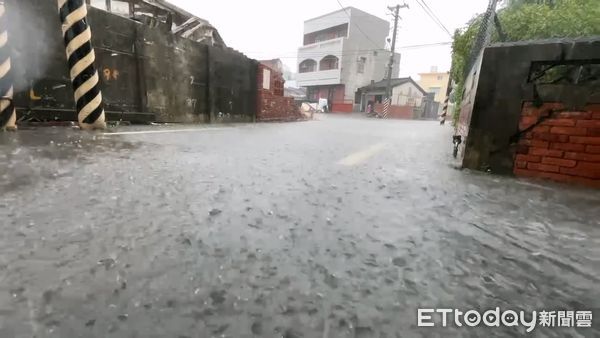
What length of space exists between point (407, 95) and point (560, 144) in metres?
39.6

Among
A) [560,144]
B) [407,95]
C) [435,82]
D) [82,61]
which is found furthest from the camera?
[435,82]

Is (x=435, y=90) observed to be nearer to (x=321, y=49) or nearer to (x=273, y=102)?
(x=321, y=49)

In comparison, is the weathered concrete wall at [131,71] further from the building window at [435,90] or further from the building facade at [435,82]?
the building window at [435,90]

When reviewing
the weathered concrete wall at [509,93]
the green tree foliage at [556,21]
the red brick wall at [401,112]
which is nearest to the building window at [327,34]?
the red brick wall at [401,112]

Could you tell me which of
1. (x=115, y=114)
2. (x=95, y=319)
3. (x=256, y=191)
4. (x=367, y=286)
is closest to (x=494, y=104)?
(x=256, y=191)

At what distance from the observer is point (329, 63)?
134 feet

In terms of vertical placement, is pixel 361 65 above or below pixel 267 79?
above

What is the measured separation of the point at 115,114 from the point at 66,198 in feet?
17.8

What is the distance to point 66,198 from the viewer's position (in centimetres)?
163

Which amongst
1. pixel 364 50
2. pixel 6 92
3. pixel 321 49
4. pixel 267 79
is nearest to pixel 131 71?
pixel 6 92

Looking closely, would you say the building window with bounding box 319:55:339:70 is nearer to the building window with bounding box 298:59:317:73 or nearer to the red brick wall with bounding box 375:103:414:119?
the building window with bounding box 298:59:317:73

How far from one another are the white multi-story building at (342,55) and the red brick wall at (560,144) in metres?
36.6

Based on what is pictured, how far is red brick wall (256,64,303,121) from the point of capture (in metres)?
11.6

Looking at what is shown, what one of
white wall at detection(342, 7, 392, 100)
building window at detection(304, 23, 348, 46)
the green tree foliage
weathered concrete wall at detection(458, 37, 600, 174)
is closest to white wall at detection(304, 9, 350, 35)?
building window at detection(304, 23, 348, 46)
